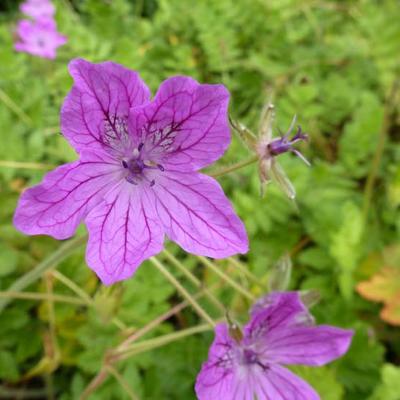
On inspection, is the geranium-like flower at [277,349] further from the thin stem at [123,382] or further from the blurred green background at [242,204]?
the thin stem at [123,382]

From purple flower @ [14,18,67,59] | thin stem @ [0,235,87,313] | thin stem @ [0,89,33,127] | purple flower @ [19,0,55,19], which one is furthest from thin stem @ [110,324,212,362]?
purple flower @ [19,0,55,19]

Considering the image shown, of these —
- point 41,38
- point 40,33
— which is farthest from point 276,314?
point 40,33

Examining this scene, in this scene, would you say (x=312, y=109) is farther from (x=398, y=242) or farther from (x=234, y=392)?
(x=234, y=392)

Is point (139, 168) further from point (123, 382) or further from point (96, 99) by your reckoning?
point (123, 382)

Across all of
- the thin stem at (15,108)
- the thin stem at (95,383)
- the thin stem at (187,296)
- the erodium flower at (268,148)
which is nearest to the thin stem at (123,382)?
→ the thin stem at (95,383)

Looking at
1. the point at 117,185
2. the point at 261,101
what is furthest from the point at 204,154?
the point at 261,101

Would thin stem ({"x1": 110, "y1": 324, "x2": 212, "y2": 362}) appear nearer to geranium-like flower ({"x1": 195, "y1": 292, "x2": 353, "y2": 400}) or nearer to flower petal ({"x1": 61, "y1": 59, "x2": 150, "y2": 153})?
geranium-like flower ({"x1": 195, "y1": 292, "x2": 353, "y2": 400})
